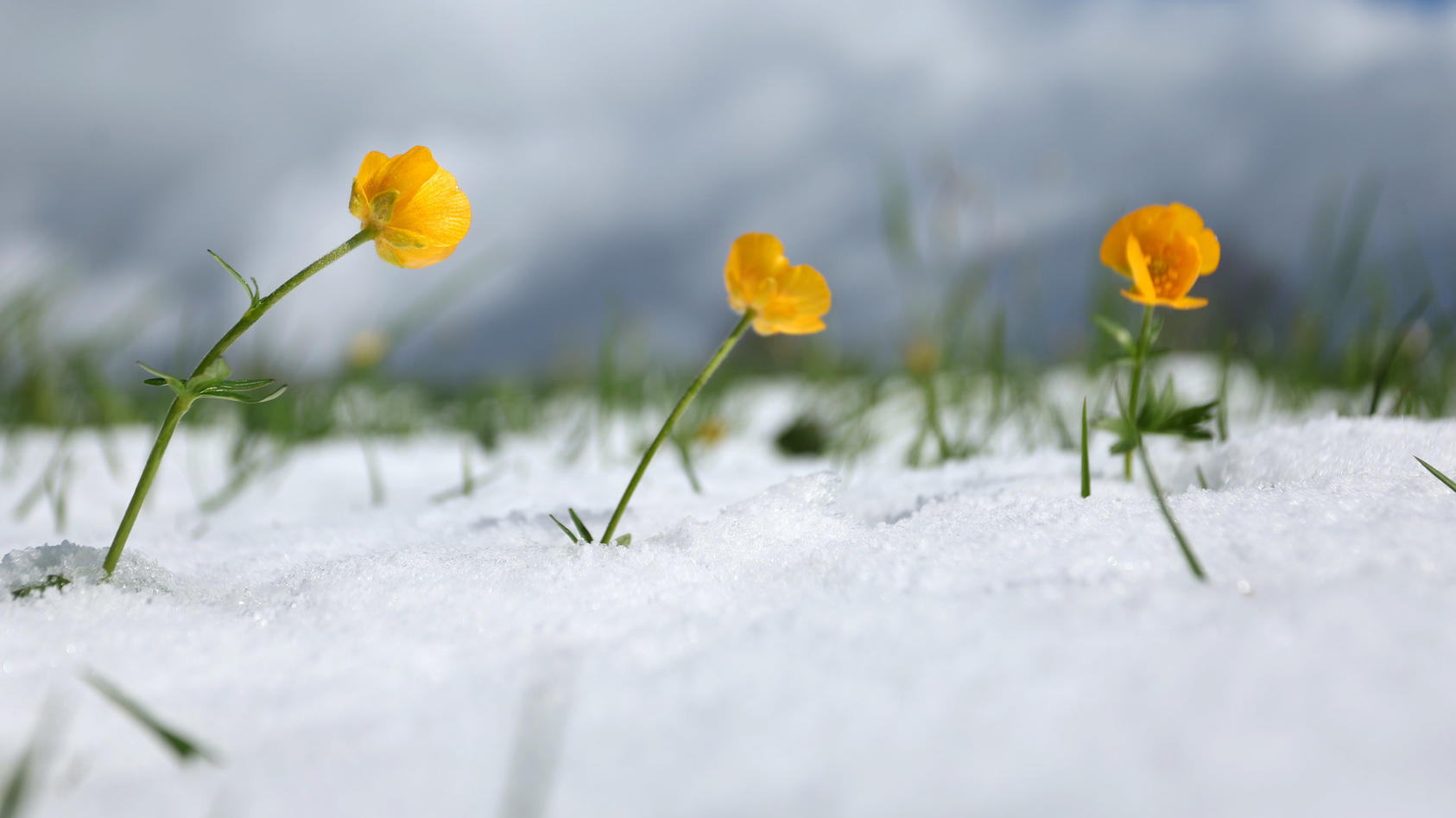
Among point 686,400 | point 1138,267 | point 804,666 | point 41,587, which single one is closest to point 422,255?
point 686,400

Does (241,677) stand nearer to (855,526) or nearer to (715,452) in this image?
(855,526)

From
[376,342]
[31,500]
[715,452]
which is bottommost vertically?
[715,452]

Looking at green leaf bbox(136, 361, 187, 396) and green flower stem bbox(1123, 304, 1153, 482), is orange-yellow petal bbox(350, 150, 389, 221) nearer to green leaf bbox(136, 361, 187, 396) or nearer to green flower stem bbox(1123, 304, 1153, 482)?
green leaf bbox(136, 361, 187, 396)

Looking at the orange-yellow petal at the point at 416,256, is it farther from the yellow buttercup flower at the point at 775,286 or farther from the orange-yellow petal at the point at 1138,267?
the orange-yellow petal at the point at 1138,267

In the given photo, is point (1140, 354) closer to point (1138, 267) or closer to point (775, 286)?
point (1138, 267)

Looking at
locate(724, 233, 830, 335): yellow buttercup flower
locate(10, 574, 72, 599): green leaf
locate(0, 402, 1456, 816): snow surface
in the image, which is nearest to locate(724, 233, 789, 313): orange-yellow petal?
locate(724, 233, 830, 335): yellow buttercup flower

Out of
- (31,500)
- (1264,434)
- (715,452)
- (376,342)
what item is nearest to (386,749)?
(1264,434)
